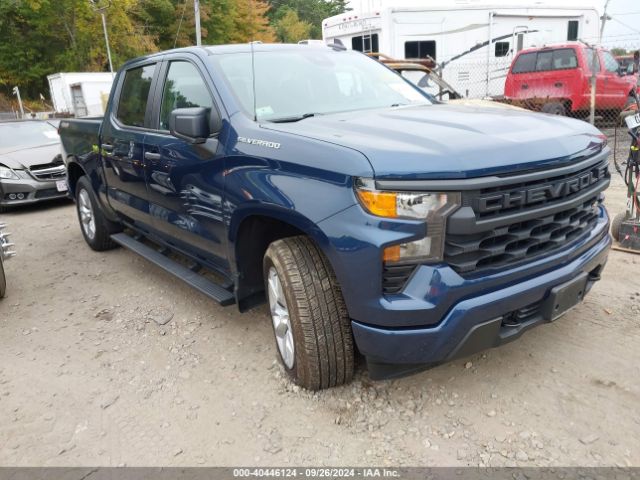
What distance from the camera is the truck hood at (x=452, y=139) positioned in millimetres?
2270

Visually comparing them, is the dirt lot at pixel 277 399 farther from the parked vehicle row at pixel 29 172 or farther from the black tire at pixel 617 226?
the parked vehicle row at pixel 29 172

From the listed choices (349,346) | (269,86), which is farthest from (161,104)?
(349,346)

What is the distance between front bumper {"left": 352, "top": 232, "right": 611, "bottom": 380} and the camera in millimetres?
2324

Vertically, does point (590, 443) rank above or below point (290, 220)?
below

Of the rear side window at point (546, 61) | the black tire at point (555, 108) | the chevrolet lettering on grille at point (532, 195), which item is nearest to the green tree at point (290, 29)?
the rear side window at point (546, 61)

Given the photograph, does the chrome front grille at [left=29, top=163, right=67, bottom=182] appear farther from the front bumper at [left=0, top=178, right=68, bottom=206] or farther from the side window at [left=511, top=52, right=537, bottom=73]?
the side window at [left=511, top=52, right=537, bottom=73]

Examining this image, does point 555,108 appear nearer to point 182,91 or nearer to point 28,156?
point 182,91

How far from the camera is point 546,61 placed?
11.8 meters

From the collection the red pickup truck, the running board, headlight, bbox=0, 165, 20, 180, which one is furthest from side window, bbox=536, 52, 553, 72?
headlight, bbox=0, 165, 20, 180

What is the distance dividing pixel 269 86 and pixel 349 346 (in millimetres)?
1695

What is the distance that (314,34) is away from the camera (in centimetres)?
5775

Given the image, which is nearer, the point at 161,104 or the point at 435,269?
the point at 435,269

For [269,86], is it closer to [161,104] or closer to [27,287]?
[161,104]

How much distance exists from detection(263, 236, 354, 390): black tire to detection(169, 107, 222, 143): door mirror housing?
0.83 metres
